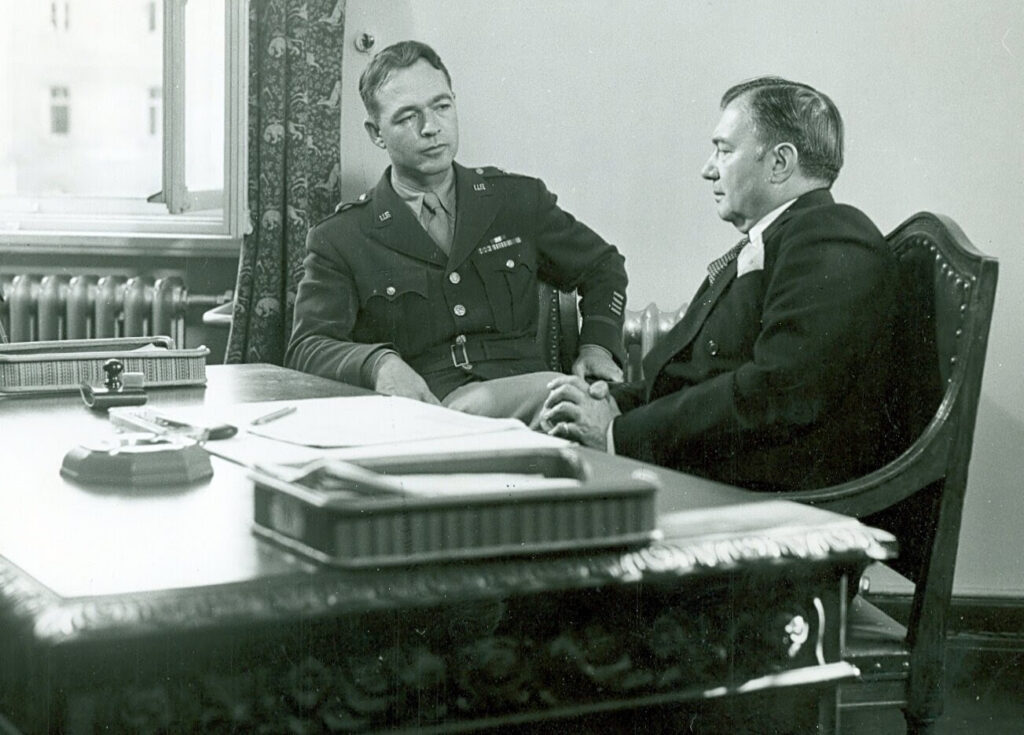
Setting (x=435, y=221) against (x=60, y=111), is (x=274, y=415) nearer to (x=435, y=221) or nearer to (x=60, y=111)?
(x=435, y=221)

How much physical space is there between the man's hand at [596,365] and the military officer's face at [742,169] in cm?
85

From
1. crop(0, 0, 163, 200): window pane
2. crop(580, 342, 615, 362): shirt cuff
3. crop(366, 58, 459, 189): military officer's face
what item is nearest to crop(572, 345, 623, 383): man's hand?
crop(580, 342, 615, 362): shirt cuff

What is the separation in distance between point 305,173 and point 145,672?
119 inches

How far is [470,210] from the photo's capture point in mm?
3438

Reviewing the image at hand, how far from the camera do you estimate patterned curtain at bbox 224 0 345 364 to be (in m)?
3.81

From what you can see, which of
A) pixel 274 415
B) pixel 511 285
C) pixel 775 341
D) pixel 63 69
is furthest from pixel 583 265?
pixel 63 69

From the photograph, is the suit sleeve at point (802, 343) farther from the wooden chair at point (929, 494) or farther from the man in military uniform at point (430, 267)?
the man in military uniform at point (430, 267)

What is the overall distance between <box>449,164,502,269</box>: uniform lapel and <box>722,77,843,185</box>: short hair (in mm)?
1074

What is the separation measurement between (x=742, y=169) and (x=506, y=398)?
91 cm

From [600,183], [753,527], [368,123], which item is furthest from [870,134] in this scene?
[753,527]

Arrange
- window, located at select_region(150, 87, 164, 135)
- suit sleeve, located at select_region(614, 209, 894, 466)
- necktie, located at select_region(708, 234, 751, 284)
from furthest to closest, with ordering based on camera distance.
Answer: window, located at select_region(150, 87, 164, 135)
necktie, located at select_region(708, 234, 751, 284)
suit sleeve, located at select_region(614, 209, 894, 466)

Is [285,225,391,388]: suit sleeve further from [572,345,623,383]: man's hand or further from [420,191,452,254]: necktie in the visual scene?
Answer: [572,345,623,383]: man's hand

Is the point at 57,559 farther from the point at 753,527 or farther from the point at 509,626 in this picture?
the point at 753,527

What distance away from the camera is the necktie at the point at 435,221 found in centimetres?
346
